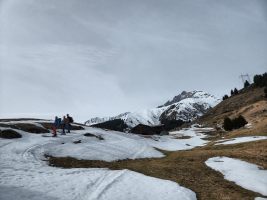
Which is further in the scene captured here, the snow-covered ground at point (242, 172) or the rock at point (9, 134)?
the rock at point (9, 134)

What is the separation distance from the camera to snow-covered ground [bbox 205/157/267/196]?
2494cm

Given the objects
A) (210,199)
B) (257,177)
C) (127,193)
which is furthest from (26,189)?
(257,177)

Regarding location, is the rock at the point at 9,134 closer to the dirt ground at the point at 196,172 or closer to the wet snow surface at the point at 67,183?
the wet snow surface at the point at 67,183

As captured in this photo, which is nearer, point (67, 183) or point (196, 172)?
point (67, 183)

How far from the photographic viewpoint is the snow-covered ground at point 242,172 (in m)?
24.9

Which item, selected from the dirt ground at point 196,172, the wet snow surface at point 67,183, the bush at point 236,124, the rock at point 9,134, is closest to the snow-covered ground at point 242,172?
the dirt ground at point 196,172

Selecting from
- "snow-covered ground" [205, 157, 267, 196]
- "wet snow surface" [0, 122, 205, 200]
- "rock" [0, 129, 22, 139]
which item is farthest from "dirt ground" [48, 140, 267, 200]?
"rock" [0, 129, 22, 139]

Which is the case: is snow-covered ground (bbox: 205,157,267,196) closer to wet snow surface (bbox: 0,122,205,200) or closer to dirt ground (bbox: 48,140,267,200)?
dirt ground (bbox: 48,140,267,200)

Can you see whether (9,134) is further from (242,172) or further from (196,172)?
(242,172)

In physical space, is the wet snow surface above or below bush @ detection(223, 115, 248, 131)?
below

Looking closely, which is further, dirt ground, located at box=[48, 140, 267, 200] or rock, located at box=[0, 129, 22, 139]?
rock, located at box=[0, 129, 22, 139]

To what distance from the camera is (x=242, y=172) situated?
92.9ft

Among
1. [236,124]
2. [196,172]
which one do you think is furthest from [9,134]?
[236,124]

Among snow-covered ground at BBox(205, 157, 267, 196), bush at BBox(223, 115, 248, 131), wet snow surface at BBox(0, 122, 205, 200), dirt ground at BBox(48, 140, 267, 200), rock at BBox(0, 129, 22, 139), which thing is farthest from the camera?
bush at BBox(223, 115, 248, 131)
